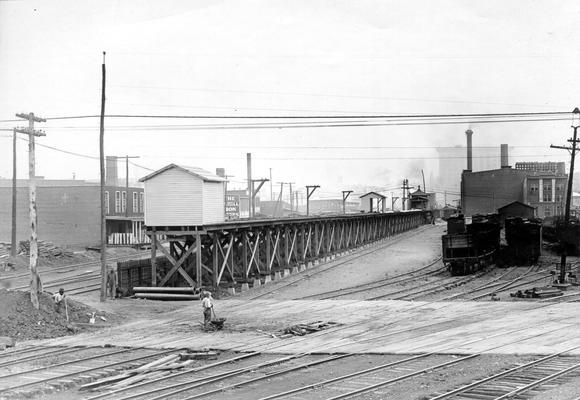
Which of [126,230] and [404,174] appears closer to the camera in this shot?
[126,230]

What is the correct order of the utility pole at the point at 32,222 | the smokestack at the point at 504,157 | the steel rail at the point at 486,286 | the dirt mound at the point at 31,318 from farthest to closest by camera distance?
the smokestack at the point at 504,157 → the steel rail at the point at 486,286 → the utility pole at the point at 32,222 → the dirt mound at the point at 31,318

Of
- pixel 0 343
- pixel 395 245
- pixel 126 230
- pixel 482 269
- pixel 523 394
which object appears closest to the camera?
pixel 523 394

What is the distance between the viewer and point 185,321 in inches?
766

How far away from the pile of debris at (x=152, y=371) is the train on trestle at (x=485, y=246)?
21449 millimetres

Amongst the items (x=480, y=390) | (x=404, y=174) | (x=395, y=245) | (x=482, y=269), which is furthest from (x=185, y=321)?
(x=404, y=174)

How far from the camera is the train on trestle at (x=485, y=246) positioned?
33.0m

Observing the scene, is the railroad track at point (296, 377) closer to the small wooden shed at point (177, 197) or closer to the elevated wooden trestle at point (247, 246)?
the small wooden shed at point (177, 197)

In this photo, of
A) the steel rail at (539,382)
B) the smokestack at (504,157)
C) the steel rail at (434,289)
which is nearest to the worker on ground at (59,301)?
the steel rail at (434,289)

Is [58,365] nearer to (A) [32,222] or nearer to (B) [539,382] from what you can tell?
(A) [32,222]

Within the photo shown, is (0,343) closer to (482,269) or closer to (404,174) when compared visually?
(482,269)

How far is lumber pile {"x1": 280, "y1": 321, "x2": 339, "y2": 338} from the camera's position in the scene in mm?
16625

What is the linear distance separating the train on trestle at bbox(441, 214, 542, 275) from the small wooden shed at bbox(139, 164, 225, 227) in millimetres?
14350

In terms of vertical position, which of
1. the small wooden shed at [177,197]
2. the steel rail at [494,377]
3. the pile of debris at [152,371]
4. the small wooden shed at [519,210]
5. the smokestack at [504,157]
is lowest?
the pile of debris at [152,371]

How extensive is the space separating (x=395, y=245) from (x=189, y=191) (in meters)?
28.7
